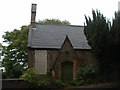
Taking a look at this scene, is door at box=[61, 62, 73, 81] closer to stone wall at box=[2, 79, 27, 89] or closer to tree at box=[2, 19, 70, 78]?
stone wall at box=[2, 79, 27, 89]

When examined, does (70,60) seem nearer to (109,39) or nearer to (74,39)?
(74,39)

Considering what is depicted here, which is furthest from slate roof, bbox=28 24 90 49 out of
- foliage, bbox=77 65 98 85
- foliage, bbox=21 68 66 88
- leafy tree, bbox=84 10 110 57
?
leafy tree, bbox=84 10 110 57

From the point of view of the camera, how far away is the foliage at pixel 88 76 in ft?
67.4

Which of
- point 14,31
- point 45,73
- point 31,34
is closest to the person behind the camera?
point 45,73

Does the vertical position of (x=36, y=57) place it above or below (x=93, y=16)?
below

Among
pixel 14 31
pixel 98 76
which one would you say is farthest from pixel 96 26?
pixel 14 31

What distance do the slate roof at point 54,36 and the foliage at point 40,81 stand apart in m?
3.71

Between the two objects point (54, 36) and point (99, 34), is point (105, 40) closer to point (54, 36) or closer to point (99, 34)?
point (99, 34)

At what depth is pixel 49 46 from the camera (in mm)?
22938

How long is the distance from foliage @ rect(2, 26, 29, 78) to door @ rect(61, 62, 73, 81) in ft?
35.7

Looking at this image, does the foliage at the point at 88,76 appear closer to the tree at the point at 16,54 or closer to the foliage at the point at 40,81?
the foliage at the point at 40,81

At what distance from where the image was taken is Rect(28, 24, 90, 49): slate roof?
23109 millimetres

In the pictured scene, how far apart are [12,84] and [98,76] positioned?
26.8 ft

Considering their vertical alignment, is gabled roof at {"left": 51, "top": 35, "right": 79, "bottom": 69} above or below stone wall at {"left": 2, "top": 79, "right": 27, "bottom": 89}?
above
